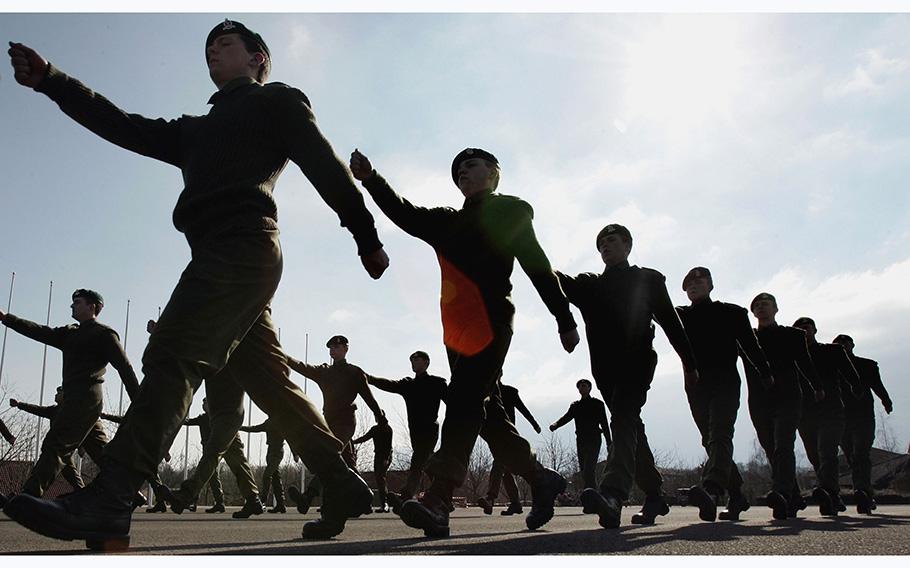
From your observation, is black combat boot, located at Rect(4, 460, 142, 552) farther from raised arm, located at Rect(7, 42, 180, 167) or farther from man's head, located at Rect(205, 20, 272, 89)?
man's head, located at Rect(205, 20, 272, 89)

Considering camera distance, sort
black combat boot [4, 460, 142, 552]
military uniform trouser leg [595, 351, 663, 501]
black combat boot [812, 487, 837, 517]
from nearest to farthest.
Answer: black combat boot [4, 460, 142, 552]
military uniform trouser leg [595, 351, 663, 501]
black combat boot [812, 487, 837, 517]

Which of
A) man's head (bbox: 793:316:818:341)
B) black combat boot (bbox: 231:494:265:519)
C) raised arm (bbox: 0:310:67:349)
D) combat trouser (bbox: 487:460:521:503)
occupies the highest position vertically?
man's head (bbox: 793:316:818:341)

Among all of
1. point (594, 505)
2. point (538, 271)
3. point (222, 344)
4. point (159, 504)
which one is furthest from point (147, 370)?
point (159, 504)

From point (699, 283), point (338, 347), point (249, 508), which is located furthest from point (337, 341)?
point (699, 283)

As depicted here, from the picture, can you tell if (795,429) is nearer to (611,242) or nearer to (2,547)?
(611,242)

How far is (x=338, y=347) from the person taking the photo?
1038 centimetres

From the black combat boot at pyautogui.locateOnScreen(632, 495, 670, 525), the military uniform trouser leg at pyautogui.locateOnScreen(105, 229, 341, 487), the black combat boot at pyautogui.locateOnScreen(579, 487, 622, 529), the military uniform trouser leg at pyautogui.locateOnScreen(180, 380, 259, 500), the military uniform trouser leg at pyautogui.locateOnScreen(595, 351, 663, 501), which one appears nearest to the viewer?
the military uniform trouser leg at pyautogui.locateOnScreen(105, 229, 341, 487)

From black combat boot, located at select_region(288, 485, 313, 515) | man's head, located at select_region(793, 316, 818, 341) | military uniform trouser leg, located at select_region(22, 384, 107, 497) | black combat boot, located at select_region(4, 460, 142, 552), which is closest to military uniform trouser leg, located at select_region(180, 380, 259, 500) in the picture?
military uniform trouser leg, located at select_region(22, 384, 107, 497)

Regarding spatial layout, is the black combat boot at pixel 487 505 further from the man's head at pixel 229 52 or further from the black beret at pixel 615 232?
the man's head at pixel 229 52

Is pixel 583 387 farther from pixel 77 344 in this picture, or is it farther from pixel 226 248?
pixel 226 248

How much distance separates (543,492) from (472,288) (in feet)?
5.29

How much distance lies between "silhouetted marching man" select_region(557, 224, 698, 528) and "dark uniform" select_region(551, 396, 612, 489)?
5.67 meters

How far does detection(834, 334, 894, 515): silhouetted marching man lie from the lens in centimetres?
1014

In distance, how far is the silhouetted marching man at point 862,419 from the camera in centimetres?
1014
